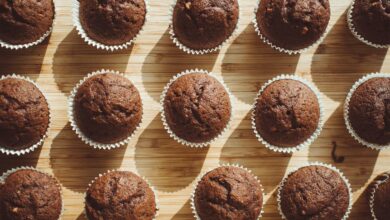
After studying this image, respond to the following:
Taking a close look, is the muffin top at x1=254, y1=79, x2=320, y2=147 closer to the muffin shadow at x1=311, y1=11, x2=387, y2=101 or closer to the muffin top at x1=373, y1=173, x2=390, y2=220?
the muffin shadow at x1=311, y1=11, x2=387, y2=101

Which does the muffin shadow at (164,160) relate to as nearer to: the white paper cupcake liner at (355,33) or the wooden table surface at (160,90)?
Answer: the wooden table surface at (160,90)

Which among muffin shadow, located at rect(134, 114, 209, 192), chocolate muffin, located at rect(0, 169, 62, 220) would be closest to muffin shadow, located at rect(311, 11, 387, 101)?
muffin shadow, located at rect(134, 114, 209, 192)

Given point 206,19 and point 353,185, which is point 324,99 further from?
point 206,19

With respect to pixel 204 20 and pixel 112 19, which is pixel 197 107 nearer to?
pixel 204 20

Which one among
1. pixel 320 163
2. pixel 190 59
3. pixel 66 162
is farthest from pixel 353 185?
pixel 66 162

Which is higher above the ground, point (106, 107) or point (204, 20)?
point (204, 20)

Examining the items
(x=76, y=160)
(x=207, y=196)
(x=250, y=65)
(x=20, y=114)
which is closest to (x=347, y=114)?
(x=250, y=65)
